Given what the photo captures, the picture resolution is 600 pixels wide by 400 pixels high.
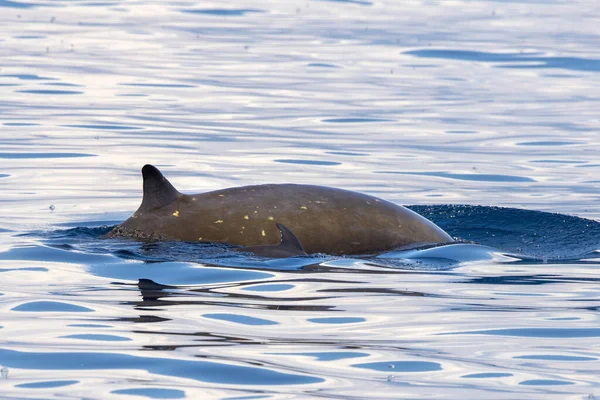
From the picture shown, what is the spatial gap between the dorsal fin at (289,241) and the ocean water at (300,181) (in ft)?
0.69

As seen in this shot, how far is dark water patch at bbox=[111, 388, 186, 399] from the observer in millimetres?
7832

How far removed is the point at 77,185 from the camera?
18.4 m

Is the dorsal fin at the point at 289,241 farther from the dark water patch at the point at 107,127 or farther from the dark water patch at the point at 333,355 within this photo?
the dark water patch at the point at 107,127

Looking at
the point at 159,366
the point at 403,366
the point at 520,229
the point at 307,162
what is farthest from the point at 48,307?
the point at 307,162

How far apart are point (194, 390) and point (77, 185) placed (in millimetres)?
10748

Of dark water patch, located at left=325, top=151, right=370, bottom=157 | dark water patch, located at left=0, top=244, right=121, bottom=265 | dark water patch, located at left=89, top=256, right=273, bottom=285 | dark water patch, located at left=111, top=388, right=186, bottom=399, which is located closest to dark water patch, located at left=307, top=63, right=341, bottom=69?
dark water patch, located at left=325, top=151, right=370, bottom=157

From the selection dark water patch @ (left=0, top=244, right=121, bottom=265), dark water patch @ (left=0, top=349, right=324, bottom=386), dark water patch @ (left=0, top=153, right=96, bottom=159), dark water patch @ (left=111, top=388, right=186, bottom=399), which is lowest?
dark water patch @ (left=111, top=388, right=186, bottom=399)

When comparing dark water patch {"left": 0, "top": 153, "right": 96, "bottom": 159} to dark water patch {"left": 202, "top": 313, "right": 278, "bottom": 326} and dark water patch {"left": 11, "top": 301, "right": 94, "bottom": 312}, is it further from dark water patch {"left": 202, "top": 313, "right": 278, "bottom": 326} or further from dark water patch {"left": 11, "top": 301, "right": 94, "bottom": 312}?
dark water patch {"left": 202, "top": 313, "right": 278, "bottom": 326}

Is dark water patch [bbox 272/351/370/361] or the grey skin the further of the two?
the grey skin

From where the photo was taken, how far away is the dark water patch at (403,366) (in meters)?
8.54

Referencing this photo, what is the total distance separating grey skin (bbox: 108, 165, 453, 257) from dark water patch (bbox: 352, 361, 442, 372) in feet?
11.3

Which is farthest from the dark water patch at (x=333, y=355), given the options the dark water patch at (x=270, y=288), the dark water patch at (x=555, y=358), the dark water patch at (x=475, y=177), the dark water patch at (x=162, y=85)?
the dark water patch at (x=162, y=85)

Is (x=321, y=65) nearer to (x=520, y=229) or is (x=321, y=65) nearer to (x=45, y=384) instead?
(x=520, y=229)

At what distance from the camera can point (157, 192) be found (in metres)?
12.5
